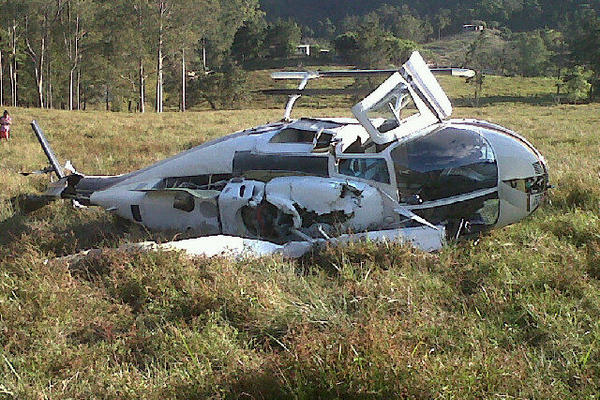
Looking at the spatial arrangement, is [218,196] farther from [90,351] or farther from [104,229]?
[90,351]

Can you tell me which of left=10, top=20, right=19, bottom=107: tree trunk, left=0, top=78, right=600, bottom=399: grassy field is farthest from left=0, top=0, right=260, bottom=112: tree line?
left=0, top=78, right=600, bottom=399: grassy field

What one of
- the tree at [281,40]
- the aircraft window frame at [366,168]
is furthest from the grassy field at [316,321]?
the tree at [281,40]

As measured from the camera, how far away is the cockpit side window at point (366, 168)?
21.3ft

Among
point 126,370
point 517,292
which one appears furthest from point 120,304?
point 517,292

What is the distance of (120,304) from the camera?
194 inches

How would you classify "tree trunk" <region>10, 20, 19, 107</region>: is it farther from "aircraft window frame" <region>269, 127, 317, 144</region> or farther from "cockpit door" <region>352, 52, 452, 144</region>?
"cockpit door" <region>352, 52, 452, 144</region>

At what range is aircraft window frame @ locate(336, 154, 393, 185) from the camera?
21.3 ft

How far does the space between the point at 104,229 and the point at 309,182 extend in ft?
9.94

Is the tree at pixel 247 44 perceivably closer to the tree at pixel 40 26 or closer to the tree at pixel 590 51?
the tree at pixel 40 26

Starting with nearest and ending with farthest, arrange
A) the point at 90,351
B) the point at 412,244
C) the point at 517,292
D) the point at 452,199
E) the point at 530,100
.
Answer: the point at 90,351, the point at 517,292, the point at 412,244, the point at 452,199, the point at 530,100

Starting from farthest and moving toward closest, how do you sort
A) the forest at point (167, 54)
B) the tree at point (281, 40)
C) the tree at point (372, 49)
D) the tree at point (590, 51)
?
the tree at point (281, 40) < the tree at point (590, 51) < the forest at point (167, 54) < the tree at point (372, 49)

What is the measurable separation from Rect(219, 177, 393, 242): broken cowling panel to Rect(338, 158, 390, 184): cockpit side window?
0.16m

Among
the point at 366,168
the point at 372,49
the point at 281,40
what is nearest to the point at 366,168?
the point at 366,168

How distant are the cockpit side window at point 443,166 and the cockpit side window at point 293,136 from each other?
121 centimetres
